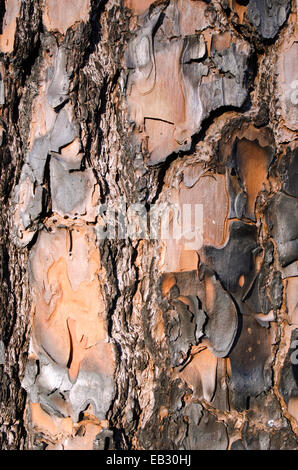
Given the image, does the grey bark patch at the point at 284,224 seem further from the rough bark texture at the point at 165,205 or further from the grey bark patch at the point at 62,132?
the grey bark patch at the point at 62,132

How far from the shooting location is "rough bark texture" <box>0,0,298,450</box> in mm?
677

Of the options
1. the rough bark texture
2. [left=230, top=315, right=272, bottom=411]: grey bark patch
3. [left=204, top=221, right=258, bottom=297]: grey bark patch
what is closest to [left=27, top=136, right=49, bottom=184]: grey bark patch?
the rough bark texture

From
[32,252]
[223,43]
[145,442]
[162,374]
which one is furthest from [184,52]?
[145,442]

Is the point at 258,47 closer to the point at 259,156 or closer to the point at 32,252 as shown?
the point at 259,156

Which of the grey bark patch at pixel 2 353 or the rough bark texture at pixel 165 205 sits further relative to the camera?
the grey bark patch at pixel 2 353

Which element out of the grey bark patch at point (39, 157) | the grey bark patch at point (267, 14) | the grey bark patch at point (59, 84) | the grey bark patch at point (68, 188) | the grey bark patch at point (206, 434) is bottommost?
the grey bark patch at point (206, 434)

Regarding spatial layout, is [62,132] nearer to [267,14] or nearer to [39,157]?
[39,157]

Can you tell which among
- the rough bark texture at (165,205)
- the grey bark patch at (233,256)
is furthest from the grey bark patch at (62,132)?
the grey bark patch at (233,256)

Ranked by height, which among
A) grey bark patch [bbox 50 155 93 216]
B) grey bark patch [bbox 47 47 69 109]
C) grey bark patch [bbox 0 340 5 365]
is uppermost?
grey bark patch [bbox 47 47 69 109]

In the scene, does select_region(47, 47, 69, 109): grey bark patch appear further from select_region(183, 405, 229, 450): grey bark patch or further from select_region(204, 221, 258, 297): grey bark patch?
select_region(183, 405, 229, 450): grey bark patch

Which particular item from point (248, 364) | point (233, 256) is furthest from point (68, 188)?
point (248, 364)

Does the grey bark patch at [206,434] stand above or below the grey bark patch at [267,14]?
below

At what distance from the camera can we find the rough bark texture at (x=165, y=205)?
68 cm

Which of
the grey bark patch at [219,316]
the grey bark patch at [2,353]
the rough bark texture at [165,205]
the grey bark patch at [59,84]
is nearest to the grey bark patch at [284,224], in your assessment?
the rough bark texture at [165,205]
